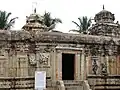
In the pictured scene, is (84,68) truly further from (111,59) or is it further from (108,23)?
(108,23)

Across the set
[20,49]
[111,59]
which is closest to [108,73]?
[111,59]

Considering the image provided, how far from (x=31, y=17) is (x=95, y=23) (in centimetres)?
939

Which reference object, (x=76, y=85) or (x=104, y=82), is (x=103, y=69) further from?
(x=76, y=85)

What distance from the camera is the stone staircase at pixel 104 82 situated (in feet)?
55.0

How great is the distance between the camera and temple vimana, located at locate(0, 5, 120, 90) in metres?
15.2

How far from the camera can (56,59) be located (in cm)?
1583

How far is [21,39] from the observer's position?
15.4 metres

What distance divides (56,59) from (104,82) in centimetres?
375

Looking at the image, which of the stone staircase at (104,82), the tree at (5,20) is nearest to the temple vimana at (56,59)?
the stone staircase at (104,82)

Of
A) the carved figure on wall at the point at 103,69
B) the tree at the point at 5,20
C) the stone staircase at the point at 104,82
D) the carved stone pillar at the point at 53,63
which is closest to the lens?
the carved stone pillar at the point at 53,63

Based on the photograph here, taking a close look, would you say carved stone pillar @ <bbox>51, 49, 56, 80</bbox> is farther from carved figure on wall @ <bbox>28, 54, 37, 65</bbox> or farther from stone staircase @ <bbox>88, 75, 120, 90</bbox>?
stone staircase @ <bbox>88, 75, 120, 90</bbox>

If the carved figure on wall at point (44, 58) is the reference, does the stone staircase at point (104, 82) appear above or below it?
below

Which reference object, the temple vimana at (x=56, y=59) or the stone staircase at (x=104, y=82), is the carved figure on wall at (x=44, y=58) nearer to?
the temple vimana at (x=56, y=59)

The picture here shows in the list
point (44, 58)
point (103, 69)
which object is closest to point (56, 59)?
point (44, 58)
